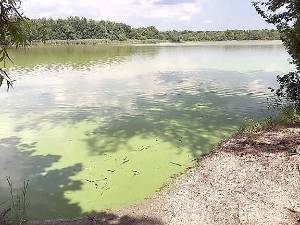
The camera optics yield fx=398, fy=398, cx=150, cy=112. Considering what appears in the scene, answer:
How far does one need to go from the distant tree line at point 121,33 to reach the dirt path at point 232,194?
119m

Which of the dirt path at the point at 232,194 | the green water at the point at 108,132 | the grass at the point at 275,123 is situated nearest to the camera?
the dirt path at the point at 232,194

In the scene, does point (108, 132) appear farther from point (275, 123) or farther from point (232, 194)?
point (232, 194)

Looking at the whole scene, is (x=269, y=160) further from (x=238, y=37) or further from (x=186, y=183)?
(x=238, y=37)

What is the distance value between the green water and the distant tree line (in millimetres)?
101767

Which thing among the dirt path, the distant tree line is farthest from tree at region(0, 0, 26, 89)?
the distant tree line

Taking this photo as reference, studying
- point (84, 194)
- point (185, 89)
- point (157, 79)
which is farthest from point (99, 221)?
point (157, 79)

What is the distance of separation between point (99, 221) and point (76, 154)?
569 cm

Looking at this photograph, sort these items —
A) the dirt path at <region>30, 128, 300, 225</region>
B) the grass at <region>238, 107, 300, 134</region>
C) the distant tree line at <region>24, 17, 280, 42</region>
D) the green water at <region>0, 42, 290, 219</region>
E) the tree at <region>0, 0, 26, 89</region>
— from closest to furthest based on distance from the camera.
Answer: the tree at <region>0, 0, 26, 89</region> < the dirt path at <region>30, 128, 300, 225</region> < the green water at <region>0, 42, 290, 219</region> < the grass at <region>238, 107, 300, 134</region> < the distant tree line at <region>24, 17, 280, 42</region>

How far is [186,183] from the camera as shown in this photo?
10.8 m

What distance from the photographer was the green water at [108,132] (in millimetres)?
11375

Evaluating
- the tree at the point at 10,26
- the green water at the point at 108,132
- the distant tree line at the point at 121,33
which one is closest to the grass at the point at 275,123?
the green water at the point at 108,132

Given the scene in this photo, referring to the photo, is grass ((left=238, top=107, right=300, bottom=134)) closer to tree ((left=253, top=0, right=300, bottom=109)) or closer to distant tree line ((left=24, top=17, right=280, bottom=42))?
tree ((left=253, top=0, right=300, bottom=109))

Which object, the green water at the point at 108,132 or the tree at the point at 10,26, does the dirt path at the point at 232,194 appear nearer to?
the green water at the point at 108,132

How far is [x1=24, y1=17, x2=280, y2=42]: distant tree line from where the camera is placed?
450 feet
